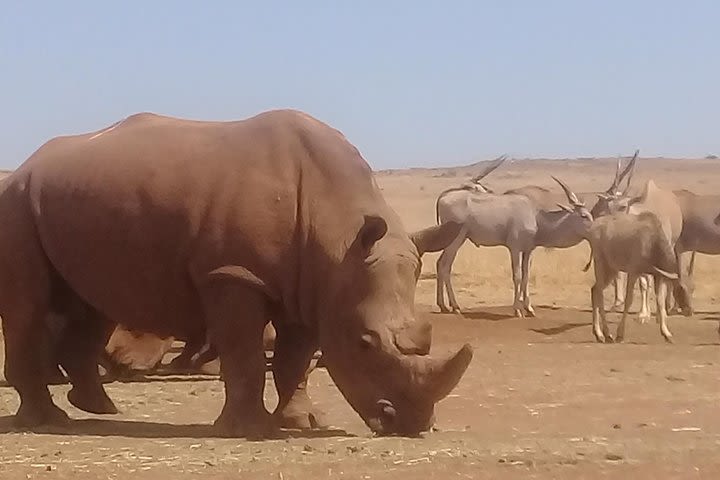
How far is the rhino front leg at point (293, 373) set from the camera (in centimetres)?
993

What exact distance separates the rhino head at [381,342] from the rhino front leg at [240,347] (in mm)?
465

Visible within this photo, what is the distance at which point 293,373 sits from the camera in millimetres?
9906

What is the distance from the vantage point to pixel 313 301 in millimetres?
9273

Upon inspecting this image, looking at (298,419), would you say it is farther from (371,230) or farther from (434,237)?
(371,230)

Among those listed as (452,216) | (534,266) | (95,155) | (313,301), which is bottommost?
(534,266)

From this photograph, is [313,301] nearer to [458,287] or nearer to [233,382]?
[233,382]

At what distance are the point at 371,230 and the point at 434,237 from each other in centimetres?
91

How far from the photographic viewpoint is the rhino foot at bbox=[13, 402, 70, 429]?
10.1 metres

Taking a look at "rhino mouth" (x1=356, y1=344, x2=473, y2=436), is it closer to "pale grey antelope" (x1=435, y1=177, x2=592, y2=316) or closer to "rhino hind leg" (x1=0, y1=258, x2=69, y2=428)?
"rhino hind leg" (x1=0, y1=258, x2=69, y2=428)

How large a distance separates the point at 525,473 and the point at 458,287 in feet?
70.7

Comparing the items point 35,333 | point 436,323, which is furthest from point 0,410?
point 436,323

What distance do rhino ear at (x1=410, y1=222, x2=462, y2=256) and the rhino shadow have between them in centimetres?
139

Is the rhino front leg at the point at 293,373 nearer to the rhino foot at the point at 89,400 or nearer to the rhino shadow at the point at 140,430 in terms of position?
the rhino shadow at the point at 140,430

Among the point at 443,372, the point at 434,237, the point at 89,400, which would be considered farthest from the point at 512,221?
the point at 443,372
